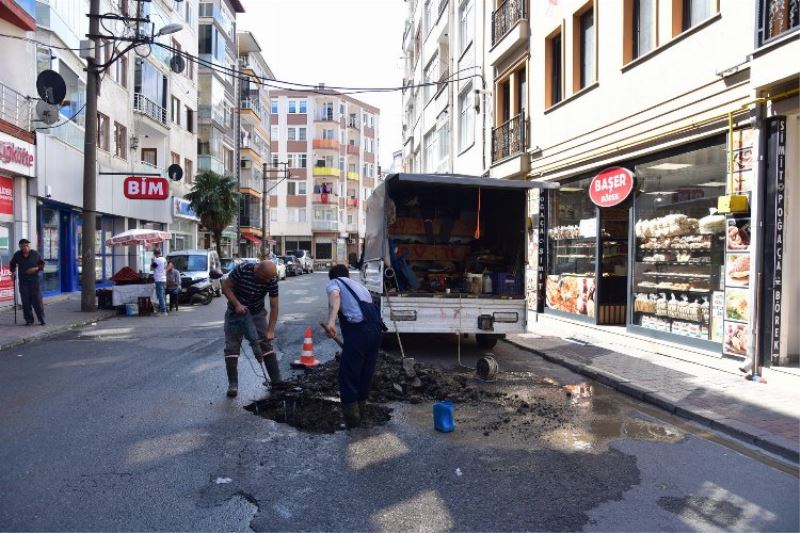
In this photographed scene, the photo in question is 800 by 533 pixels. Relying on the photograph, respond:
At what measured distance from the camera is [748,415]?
6410 millimetres

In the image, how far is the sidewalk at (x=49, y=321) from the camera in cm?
1163

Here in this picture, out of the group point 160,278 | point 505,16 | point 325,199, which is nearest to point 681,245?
point 505,16

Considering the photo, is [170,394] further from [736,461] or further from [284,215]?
[284,215]

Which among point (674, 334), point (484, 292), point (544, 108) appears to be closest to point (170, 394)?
point (484, 292)

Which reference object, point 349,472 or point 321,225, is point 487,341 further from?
point 321,225

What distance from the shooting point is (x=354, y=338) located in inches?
236

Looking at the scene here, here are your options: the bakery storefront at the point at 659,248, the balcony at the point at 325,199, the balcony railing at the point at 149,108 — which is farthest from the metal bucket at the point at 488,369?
the balcony at the point at 325,199

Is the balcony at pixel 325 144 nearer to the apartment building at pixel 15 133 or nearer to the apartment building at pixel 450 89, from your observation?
the apartment building at pixel 450 89

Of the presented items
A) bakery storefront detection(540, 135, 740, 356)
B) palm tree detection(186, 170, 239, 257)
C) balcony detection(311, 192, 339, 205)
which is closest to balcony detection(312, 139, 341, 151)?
balcony detection(311, 192, 339, 205)

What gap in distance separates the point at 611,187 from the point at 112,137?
2026 cm

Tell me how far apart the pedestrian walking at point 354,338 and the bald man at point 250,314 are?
4.68 ft

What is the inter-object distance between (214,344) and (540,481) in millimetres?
7822

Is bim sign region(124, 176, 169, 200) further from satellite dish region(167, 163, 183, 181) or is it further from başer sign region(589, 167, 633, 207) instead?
başer sign region(589, 167, 633, 207)

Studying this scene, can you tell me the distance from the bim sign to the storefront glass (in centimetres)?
1680
